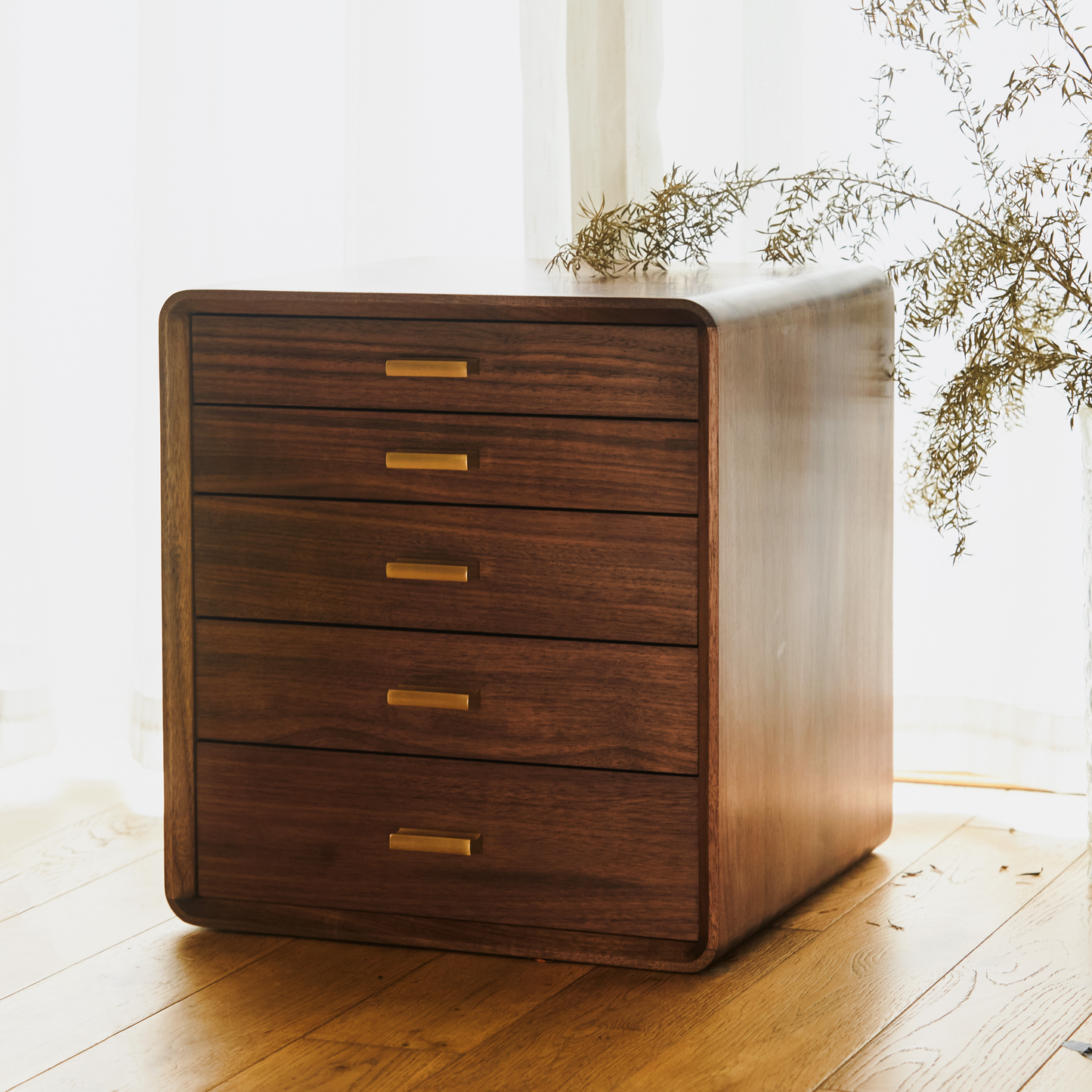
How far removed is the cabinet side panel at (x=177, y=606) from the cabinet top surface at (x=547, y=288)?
53 millimetres

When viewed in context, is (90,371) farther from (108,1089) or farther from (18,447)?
(108,1089)

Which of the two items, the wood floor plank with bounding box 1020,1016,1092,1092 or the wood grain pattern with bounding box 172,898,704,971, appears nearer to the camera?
the wood floor plank with bounding box 1020,1016,1092,1092

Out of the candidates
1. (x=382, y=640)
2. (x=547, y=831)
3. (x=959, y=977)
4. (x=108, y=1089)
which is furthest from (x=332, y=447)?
(x=959, y=977)

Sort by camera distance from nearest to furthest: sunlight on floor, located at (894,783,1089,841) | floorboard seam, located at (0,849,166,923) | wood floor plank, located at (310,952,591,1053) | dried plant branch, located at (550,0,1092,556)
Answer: wood floor plank, located at (310,952,591,1053) < dried plant branch, located at (550,0,1092,556) < floorboard seam, located at (0,849,166,923) < sunlight on floor, located at (894,783,1089,841)

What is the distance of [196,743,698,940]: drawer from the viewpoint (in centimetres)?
153

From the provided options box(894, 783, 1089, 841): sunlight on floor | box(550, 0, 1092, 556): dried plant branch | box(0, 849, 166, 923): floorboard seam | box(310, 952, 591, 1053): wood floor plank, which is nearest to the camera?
box(310, 952, 591, 1053): wood floor plank

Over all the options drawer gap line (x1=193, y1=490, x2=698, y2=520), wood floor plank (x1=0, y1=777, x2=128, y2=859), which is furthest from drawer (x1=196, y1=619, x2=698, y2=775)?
wood floor plank (x1=0, y1=777, x2=128, y2=859)

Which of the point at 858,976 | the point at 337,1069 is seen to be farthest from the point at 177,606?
the point at 858,976

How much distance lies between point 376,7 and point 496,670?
0.99m

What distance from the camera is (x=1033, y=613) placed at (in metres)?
2.02

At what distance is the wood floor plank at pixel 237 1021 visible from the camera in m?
1.37

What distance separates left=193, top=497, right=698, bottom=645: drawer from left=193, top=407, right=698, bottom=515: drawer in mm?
15

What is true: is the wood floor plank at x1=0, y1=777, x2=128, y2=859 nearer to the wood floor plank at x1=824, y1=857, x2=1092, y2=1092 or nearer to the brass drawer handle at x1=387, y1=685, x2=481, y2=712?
the brass drawer handle at x1=387, y1=685, x2=481, y2=712

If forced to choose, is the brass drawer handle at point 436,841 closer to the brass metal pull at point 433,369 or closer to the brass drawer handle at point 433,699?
the brass drawer handle at point 433,699
